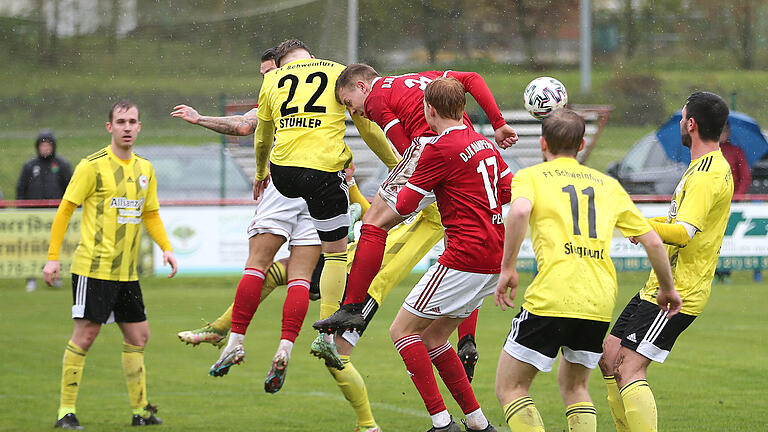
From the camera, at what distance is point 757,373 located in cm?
988

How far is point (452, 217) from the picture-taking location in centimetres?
631

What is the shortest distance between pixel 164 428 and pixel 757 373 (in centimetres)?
555

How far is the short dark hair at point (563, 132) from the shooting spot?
543 centimetres

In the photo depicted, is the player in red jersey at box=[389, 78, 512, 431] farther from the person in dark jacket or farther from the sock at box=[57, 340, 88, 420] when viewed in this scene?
the person in dark jacket

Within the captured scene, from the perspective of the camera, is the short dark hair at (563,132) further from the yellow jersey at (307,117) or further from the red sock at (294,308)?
the red sock at (294,308)

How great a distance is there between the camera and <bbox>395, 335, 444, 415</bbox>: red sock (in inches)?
256

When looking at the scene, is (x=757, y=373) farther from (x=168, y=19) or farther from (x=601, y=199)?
(x=168, y=19)

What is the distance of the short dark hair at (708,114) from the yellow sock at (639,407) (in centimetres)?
153

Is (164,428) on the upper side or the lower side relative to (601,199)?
lower

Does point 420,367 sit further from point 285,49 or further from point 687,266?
point 285,49

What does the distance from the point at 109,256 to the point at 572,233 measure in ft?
13.6

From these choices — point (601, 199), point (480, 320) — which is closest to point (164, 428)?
point (601, 199)

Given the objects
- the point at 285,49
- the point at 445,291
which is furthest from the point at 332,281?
the point at 285,49

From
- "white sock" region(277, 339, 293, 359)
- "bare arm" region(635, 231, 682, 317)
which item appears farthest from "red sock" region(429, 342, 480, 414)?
"bare arm" region(635, 231, 682, 317)
